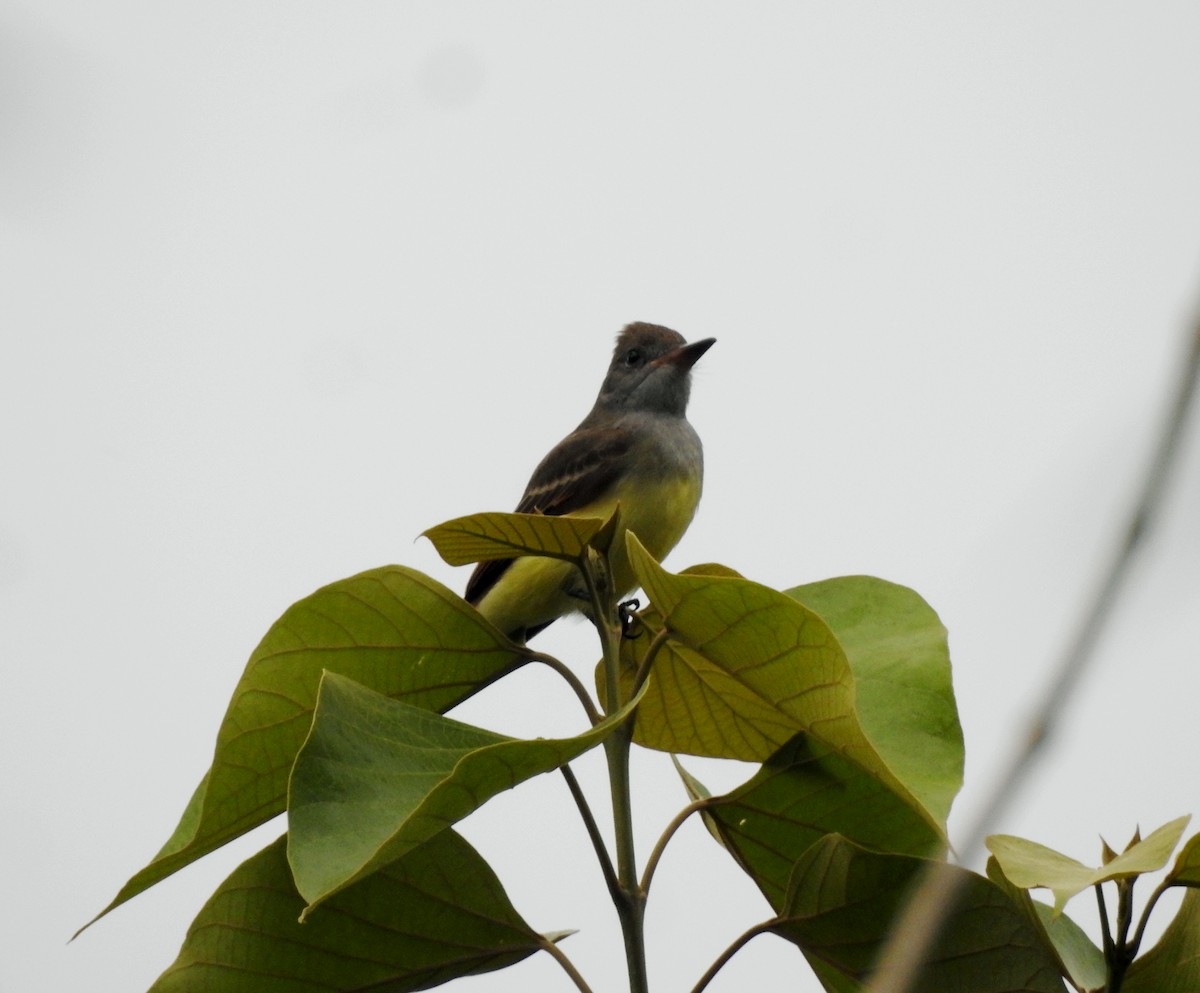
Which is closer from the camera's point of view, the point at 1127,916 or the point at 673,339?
the point at 1127,916

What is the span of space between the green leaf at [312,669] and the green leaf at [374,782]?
0.22 m

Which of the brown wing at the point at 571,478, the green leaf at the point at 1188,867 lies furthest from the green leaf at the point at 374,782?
the brown wing at the point at 571,478

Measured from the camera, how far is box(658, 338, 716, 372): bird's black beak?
16.6 feet

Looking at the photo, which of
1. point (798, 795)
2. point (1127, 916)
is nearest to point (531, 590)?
point (798, 795)

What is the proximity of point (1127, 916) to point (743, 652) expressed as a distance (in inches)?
22.9

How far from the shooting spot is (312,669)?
2.02m

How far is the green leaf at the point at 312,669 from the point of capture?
194cm

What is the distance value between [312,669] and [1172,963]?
1.20 metres

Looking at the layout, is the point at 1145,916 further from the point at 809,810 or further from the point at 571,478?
the point at 571,478

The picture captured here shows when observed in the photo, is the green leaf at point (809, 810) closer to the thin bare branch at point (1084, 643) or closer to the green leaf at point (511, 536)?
the green leaf at point (511, 536)

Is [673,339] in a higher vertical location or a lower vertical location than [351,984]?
higher

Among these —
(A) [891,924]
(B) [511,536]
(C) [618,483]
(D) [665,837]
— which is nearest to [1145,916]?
(A) [891,924]

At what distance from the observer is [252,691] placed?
1.97 metres

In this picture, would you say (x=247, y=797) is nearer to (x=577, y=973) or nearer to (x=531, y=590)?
(x=577, y=973)
